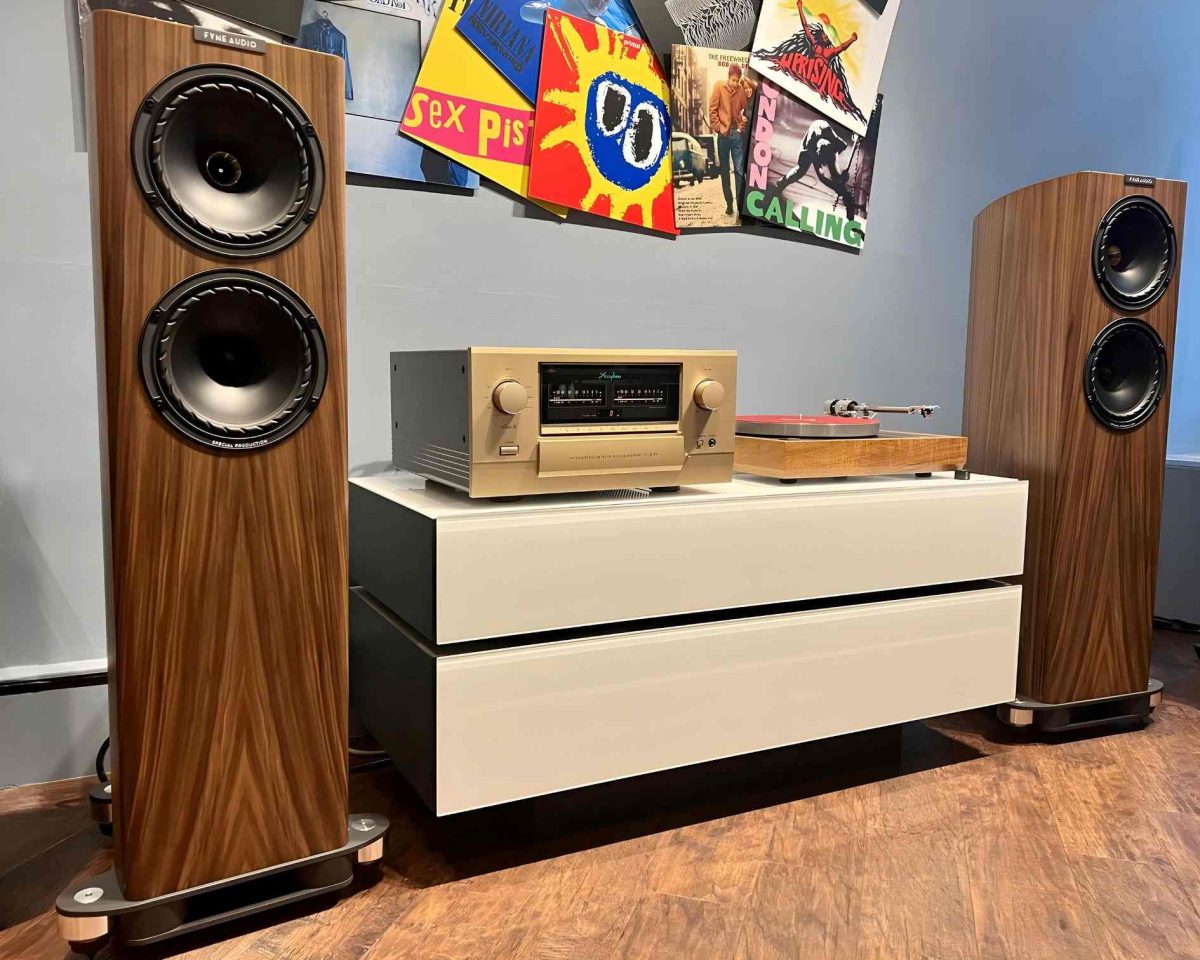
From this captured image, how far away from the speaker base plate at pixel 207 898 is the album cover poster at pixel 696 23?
1.32 metres

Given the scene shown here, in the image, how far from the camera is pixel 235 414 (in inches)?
36.1

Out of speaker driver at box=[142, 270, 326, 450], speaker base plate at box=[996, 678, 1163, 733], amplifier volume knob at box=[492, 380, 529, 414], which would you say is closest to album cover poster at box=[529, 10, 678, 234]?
amplifier volume knob at box=[492, 380, 529, 414]

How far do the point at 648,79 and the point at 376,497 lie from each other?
888 millimetres

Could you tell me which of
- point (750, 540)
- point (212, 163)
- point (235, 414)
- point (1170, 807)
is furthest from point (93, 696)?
point (1170, 807)

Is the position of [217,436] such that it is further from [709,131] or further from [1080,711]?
[1080,711]

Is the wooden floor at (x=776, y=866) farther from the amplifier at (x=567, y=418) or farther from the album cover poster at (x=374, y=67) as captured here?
the album cover poster at (x=374, y=67)

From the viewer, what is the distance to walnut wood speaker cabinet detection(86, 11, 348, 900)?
0.85 m

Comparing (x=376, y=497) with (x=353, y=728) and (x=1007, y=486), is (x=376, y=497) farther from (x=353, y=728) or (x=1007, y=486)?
(x=1007, y=486)

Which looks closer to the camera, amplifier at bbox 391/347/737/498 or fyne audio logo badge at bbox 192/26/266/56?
fyne audio logo badge at bbox 192/26/266/56

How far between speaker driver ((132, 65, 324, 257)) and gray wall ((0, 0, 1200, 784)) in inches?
19.4

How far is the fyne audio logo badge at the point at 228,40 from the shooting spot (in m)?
0.85

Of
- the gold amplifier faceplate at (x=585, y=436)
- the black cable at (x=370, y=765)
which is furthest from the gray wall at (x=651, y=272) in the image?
the gold amplifier faceplate at (x=585, y=436)

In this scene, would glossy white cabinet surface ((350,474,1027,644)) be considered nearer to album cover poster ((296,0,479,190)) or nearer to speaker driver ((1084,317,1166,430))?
speaker driver ((1084,317,1166,430))

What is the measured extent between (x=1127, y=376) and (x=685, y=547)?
0.89m
